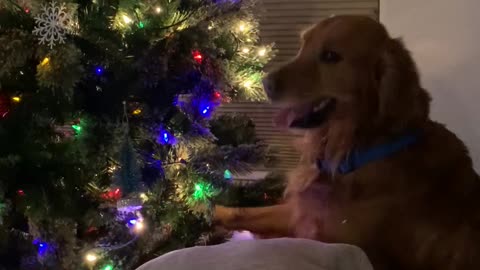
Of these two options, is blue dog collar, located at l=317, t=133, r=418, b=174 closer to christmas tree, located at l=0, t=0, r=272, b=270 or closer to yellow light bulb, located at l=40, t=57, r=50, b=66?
christmas tree, located at l=0, t=0, r=272, b=270

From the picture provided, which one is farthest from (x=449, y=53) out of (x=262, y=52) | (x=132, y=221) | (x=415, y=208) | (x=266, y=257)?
(x=266, y=257)

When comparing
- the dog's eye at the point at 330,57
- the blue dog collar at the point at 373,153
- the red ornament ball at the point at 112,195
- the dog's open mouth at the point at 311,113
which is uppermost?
the dog's eye at the point at 330,57

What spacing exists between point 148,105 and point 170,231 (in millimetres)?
327

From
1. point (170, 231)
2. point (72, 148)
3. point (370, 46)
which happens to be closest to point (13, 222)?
point (72, 148)

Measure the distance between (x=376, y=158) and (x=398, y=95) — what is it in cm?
15

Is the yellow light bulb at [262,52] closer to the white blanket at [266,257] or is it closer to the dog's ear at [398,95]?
the dog's ear at [398,95]

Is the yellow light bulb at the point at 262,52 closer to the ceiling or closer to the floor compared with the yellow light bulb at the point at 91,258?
closer to the ceiling

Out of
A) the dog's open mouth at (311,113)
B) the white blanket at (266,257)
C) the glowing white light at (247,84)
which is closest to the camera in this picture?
the white blanket at (266,257)

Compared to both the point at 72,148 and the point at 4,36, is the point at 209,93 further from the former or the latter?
the point at 4,36

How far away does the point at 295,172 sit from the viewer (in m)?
1.53

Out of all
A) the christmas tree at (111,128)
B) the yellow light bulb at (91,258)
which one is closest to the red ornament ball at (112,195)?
the christmas tree at (111,128)

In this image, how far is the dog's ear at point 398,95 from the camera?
51.0 inches

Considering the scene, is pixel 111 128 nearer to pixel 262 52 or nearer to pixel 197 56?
pixel 197 56

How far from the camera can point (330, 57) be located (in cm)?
139
